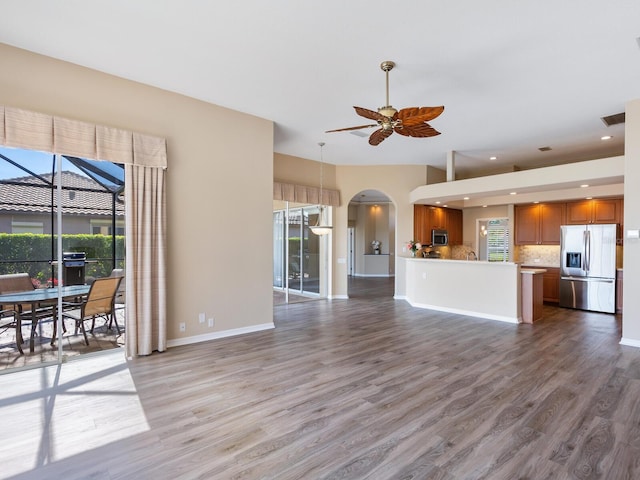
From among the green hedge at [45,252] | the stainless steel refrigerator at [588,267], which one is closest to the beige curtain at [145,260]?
the green hedge at [45,252]

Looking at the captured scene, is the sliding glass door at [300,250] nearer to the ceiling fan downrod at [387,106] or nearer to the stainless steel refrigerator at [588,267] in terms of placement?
the ceiling fan downrod at [387,106]

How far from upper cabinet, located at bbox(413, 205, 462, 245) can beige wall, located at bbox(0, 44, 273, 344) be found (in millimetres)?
4388

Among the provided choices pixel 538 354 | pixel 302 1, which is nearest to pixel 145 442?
pixel 302 1

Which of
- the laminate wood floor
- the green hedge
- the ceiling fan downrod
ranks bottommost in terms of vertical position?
the laminate wood floor

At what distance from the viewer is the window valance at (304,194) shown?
7.13 meters

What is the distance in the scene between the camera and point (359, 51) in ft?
11.1

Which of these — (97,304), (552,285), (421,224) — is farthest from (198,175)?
(552,285)

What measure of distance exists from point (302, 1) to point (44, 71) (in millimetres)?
2905

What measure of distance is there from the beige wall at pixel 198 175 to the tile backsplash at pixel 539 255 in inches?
259

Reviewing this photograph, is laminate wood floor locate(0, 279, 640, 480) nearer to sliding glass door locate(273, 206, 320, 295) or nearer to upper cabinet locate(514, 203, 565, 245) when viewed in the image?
upper cabinet locate(514, 203, 565, 245)

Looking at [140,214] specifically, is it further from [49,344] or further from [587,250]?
[587,250]

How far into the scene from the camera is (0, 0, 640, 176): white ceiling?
2.82m

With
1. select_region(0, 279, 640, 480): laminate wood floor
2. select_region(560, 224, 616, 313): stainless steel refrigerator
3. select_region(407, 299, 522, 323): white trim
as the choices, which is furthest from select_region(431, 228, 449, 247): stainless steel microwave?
select_region(0, 279, 640, 480): laminate wood floor

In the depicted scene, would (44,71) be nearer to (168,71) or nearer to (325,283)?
(168,71)
